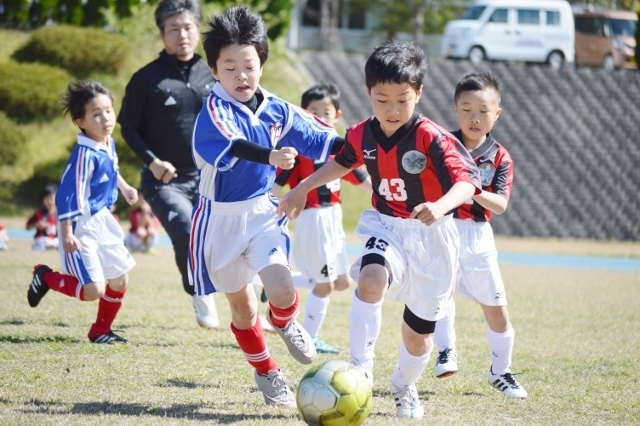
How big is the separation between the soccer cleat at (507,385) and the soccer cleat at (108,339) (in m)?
2.68

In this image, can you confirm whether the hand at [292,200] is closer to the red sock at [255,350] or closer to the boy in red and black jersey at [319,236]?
the red sock at [255,350]

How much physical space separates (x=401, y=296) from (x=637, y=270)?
10373 mm

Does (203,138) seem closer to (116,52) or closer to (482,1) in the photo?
(116,52)

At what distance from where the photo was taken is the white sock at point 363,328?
4477 mm

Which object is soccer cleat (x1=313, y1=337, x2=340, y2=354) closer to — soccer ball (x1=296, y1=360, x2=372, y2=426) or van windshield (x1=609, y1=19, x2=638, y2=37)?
soccer ball (x1=296, y1=360, x2=372, y2=426)

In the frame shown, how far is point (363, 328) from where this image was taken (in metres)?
4.48

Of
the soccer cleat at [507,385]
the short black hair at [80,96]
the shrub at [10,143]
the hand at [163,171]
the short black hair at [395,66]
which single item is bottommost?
the shrub at [10,143]

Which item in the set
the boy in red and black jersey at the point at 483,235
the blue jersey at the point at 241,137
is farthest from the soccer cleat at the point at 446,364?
the blue jersey at the point at 241,137

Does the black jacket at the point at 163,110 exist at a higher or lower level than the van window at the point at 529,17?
lower

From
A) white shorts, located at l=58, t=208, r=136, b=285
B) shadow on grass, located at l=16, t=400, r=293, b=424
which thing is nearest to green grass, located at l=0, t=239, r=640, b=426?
shadow on grass, located at l=16, t=400, r=293, b=424

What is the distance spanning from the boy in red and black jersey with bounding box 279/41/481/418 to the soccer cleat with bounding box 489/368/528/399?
83 centimetres

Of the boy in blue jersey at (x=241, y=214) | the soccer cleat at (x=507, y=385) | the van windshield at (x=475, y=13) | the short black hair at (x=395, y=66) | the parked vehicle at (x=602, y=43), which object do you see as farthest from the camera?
the parked vehicle at (x=602, y=43)

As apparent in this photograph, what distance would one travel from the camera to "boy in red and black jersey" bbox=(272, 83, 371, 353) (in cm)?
660

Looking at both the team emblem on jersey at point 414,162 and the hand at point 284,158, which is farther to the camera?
the team emblem on jersey at point 414,162
